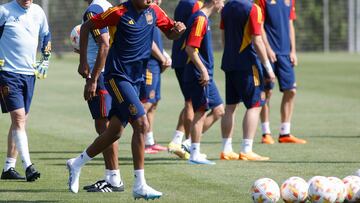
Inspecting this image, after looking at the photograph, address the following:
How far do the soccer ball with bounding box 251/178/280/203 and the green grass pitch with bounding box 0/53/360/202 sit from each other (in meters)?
0.49

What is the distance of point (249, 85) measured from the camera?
13312 mm

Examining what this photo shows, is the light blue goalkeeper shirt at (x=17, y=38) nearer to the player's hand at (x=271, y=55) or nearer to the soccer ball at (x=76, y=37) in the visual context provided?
the soccer ball at (x=76, y=37)

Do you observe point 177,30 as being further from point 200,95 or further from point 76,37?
point 200,95

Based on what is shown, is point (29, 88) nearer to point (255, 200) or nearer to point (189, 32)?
point (189, 32)

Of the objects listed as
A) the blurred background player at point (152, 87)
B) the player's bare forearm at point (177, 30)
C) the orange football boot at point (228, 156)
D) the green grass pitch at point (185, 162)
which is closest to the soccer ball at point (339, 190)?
the green grass pitch at point (185, 162)

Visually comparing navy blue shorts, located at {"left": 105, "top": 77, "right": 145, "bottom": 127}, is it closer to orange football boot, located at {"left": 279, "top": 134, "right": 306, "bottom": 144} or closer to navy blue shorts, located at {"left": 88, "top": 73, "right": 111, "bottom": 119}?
navy blue shorts, located at {"left": 88, "top": 73, "right": 111, "bottom": 119}

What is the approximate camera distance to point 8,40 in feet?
37.2

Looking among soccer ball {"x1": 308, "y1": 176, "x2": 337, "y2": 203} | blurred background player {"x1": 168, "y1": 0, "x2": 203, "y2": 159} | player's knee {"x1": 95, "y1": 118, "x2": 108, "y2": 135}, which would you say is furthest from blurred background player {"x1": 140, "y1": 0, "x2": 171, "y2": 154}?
soccer ball {"x1": 308, "y1": 176, "x2": 337, "y2": 203}

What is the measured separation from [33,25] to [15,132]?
1201 millimetres

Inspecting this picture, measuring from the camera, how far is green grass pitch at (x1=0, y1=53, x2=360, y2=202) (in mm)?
10523

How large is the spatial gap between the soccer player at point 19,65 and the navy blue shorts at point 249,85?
2.99 m

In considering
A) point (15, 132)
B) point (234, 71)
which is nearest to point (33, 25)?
point (15, 132)

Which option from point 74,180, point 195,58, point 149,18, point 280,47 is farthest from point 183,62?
point 74,180

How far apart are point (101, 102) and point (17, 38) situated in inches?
54.6
